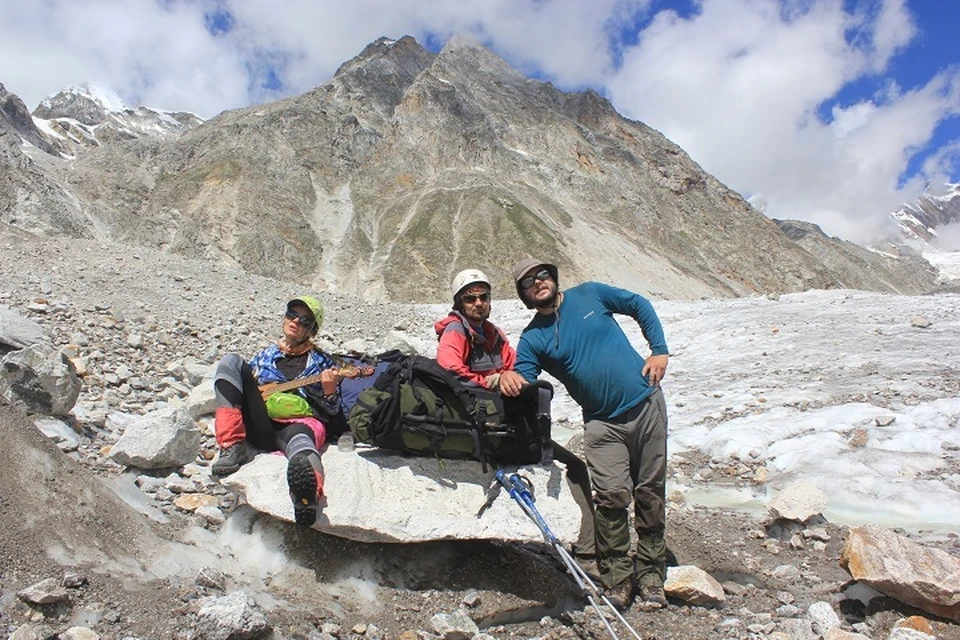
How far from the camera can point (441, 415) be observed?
4.66 metres

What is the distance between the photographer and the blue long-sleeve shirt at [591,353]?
4602mm

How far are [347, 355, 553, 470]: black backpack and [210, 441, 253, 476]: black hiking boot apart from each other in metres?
1.03

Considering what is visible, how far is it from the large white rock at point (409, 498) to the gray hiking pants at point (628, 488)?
1.32ft

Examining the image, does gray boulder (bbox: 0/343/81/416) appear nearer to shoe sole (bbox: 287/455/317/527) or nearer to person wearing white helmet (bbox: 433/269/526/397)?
shoe sole (bbox: 287/455/317/527)

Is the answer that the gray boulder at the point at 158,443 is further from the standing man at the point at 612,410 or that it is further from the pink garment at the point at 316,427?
Result: the standing man at the point at 612,410

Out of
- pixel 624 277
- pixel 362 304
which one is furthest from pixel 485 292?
pixel 624 277

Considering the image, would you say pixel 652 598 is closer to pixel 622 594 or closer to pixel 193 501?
pixel 622 594

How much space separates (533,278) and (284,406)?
250 cm

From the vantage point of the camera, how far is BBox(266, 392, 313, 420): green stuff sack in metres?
5.28

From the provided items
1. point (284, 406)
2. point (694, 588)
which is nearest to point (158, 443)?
point (284, 406)

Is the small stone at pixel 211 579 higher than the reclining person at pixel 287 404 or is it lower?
lower

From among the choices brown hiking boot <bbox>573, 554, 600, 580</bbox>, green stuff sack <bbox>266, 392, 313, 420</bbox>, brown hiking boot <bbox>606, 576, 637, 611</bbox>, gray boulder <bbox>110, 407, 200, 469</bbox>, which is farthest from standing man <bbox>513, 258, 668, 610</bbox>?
gray boulder <bbox>110, 407, 200, 469</bbox>

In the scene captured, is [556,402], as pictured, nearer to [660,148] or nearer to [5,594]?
[5,594]

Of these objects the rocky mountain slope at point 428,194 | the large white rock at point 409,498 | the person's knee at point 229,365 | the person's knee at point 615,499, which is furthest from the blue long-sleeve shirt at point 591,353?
the rocky mountain slope at point 428,194
